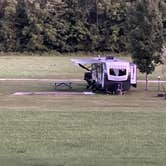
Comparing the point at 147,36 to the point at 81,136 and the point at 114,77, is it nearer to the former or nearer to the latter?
the point at 114,77

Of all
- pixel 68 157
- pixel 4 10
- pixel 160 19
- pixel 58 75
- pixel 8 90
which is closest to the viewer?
pixel 68 157

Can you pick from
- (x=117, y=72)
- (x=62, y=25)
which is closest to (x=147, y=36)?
(x=117, y=72)

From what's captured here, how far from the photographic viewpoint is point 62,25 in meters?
108

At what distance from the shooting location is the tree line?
10550cm

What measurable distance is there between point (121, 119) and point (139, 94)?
17.8 meters

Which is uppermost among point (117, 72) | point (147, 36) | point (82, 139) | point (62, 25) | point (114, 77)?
point (82, 139)

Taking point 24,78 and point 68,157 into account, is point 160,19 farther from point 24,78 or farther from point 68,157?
point 68,157

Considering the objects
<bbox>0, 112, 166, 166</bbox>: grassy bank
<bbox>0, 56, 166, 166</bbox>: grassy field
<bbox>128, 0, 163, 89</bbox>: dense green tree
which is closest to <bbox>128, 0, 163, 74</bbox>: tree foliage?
<bbox>128, 0, 163, 89</bbox>: dense green tree

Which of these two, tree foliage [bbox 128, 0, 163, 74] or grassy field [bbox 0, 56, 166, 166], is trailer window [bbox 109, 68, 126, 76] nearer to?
tree foliage [bbox 128, 0, 163, 74]

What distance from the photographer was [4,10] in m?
107

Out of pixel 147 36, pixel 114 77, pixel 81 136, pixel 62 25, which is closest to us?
pixel 81 136

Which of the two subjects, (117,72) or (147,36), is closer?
(117,72)

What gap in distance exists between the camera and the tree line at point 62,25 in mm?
105500

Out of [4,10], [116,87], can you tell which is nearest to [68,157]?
[116,87]
